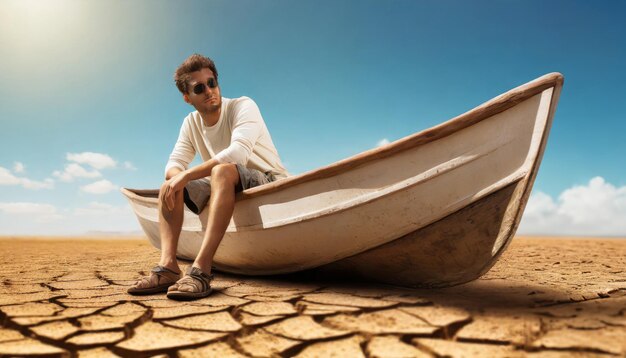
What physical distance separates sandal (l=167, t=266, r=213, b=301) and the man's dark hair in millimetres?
1122

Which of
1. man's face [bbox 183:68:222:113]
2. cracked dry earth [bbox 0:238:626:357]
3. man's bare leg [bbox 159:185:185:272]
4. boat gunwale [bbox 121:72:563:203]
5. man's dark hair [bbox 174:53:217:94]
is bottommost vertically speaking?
cracked dry earth [bbox 0:238:626:357]

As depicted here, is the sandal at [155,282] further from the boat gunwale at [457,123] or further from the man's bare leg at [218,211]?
the boat gunwale at [457,123]

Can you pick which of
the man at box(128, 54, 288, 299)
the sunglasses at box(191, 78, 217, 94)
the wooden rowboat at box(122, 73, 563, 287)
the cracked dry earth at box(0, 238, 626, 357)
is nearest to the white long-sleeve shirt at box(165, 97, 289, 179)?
the man at box(128, 54, 288, 299)

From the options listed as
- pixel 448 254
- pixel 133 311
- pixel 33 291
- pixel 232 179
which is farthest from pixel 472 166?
pixel 33 291

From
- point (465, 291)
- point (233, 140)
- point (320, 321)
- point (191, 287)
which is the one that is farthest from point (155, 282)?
point (465, 291)

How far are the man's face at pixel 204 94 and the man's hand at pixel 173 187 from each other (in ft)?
1.74

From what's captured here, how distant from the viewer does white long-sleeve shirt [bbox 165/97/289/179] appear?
2.11 metres

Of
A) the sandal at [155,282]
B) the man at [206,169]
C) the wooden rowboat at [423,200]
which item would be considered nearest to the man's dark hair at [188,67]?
the man at [206,169]

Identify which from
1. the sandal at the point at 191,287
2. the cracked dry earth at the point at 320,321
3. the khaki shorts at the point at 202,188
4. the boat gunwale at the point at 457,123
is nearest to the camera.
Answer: the cracked dry earth at the point at 320,321

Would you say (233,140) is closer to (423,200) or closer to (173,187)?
(173,187)

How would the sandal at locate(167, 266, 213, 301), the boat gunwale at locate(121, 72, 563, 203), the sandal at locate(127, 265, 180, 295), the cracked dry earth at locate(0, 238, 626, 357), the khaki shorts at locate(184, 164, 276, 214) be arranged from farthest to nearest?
the khaki shorts at locate(184, 164, 276, 214) → the sandal at locate(127, 265, 180, 295) → the sandal at locate(167, 266, 213, 301) → the boat gunwale at locate(121, 72, 563, 203) → the cracked dry earth at locate(0, 238, 626, 357)

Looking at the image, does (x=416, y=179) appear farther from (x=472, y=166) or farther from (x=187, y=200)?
(x=187, y=200)

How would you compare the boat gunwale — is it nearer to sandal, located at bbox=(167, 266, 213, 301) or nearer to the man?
the man

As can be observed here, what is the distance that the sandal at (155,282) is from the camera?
1.83 meters
